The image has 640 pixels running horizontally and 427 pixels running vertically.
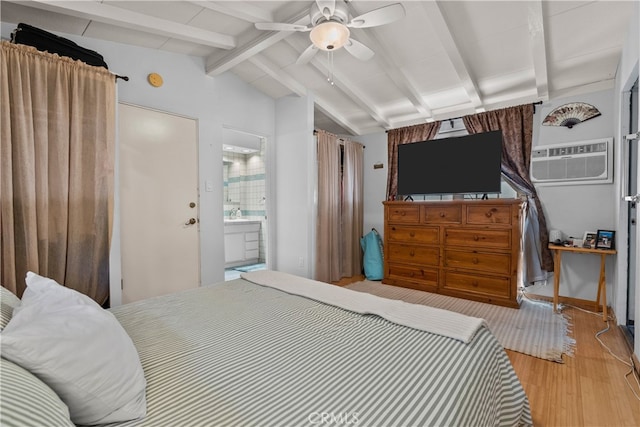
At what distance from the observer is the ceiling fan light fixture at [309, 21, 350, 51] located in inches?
75.9

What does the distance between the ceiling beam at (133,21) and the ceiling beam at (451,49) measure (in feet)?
5.84

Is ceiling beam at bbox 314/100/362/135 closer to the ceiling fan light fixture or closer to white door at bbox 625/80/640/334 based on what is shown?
the ceiling fan light fixture

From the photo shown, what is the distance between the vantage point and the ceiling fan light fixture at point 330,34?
193 centimetres

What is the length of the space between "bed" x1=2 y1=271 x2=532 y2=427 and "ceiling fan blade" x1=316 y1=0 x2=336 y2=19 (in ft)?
6.07

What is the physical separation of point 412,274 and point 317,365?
293cm

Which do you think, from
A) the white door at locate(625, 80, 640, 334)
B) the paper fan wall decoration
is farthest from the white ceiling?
the white door at locate(625, 80, 640, 334)

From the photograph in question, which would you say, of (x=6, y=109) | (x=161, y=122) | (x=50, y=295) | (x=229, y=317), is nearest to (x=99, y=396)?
(x=50, y=295)

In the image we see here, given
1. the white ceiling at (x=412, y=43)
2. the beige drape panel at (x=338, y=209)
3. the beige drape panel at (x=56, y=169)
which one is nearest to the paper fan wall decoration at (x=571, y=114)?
the white ceiling at (x=412, y=43)

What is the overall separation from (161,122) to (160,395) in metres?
2.76

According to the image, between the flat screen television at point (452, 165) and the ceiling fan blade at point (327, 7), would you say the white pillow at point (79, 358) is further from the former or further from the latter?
the flat screen television at point (452, 165)

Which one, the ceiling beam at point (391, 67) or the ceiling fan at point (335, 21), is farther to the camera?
the ceiling beam at point (391, 67)

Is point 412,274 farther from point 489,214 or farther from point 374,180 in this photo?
point 374,180

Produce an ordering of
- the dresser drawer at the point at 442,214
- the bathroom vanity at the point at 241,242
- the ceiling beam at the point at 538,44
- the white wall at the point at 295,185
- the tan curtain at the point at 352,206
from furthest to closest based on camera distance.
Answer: the bathroom vanity at the point at 241,242 < the tan curtain at the point at 352,206 < the white wall at the point at 295,185 < the dresser drawer at the point at 442,214 < the ceiling beam at the point at 538,44

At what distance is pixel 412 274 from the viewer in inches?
143
